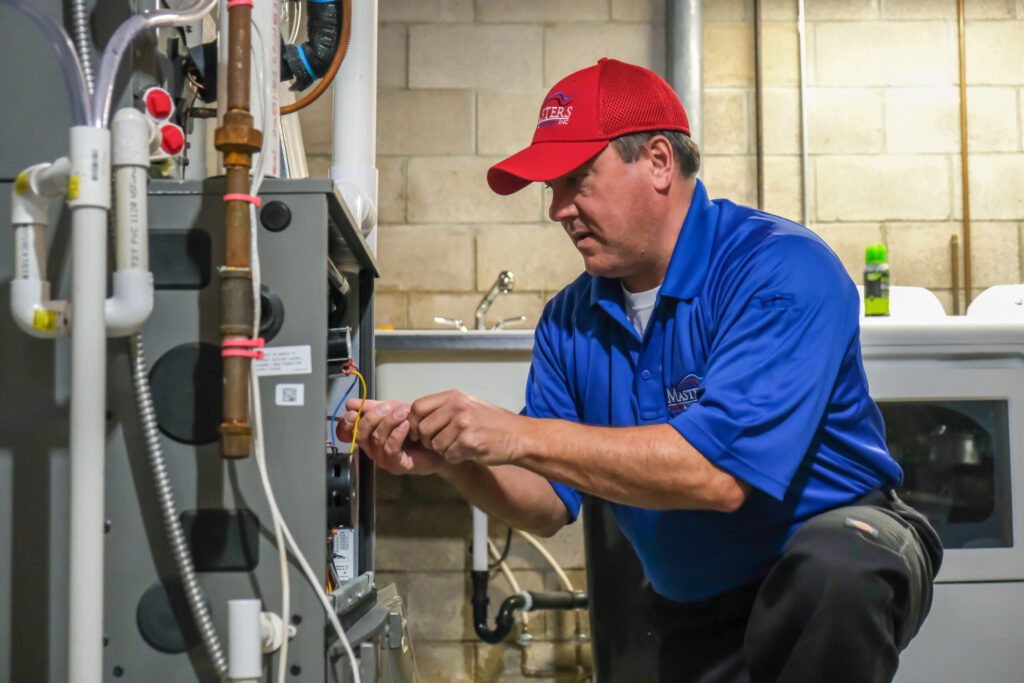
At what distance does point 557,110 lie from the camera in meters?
1.13

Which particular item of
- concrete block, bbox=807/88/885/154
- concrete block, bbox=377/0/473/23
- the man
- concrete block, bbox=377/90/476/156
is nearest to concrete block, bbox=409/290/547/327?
concrete block, bbox=377/90/476/156

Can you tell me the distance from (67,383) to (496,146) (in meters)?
1.73

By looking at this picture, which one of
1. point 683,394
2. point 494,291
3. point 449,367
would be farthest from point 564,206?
point 494,291

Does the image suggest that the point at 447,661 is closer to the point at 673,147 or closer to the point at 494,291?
the point at 494,291

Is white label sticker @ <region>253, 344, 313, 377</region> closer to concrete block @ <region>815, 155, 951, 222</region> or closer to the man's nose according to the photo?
the man's nose

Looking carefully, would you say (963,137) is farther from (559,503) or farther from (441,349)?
(559,503)

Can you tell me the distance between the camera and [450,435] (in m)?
0.91

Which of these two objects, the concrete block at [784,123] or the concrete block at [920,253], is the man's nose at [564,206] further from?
Answer: the concrete block at [920,253]

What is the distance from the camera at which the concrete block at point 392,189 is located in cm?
234

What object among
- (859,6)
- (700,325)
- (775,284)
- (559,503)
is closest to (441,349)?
(559,503)

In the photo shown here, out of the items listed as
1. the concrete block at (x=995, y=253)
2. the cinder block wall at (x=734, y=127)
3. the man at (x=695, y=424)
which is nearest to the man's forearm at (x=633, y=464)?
the man at (x=695, y=424)

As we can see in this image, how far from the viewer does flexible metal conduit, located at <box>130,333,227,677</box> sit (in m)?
0.69

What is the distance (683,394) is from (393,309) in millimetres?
1352

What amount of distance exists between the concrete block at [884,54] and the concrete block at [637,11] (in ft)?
1.46
